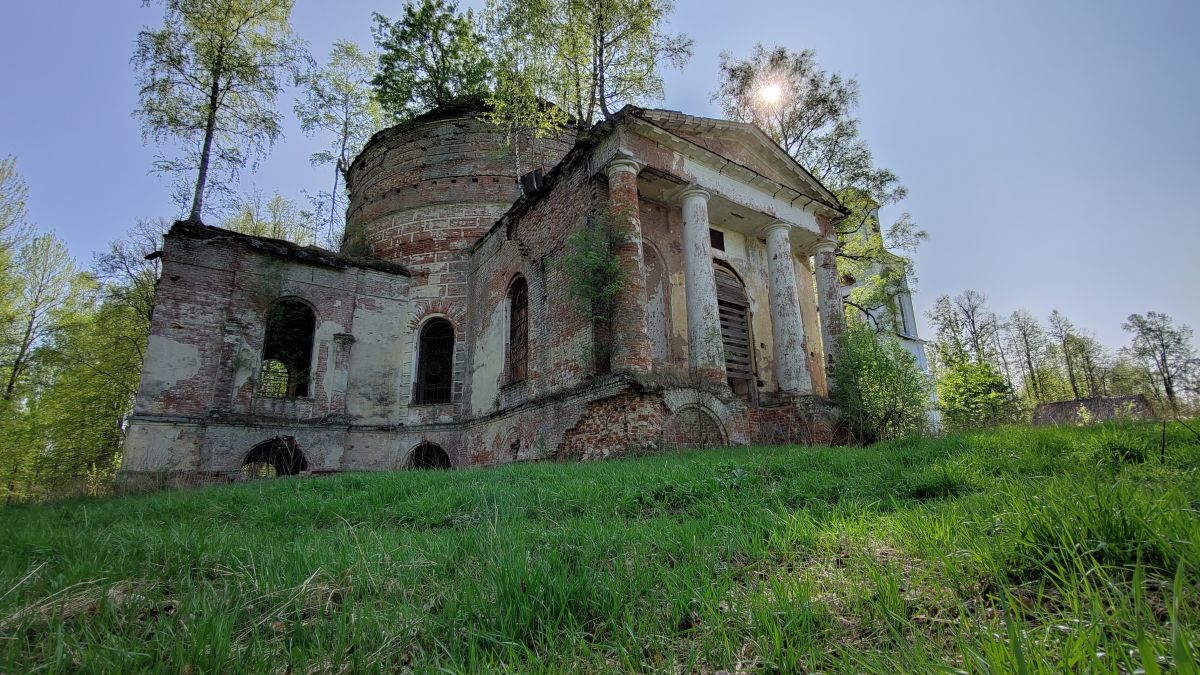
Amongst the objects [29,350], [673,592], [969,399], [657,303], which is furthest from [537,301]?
[29,350]

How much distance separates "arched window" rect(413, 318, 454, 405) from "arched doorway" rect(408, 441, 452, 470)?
1363mm

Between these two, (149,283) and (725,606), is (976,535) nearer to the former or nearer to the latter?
(725,606)

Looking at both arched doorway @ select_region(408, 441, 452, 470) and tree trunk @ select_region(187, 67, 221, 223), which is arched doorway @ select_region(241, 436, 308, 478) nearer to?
arched doorway @ select_region(408, 441, 452, 470)

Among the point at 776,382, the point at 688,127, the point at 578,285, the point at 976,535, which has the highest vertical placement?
the point at 688,127

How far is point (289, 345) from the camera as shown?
16812 millimetres

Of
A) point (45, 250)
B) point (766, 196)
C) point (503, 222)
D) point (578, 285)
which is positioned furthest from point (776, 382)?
point (45, 250)

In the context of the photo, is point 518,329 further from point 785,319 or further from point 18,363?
point 18,363

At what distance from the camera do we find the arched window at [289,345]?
1527 centimetres

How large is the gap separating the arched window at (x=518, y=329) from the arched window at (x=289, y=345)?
239 inches

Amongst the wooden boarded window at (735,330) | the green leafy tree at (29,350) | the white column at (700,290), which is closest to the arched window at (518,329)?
the white column at (700,290)

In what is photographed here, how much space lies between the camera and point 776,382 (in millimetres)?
13555

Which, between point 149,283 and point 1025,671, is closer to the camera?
point 1025,671

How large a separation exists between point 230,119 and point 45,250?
1059 cm

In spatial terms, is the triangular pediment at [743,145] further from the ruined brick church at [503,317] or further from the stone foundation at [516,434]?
the stone foundation at [516,434]
